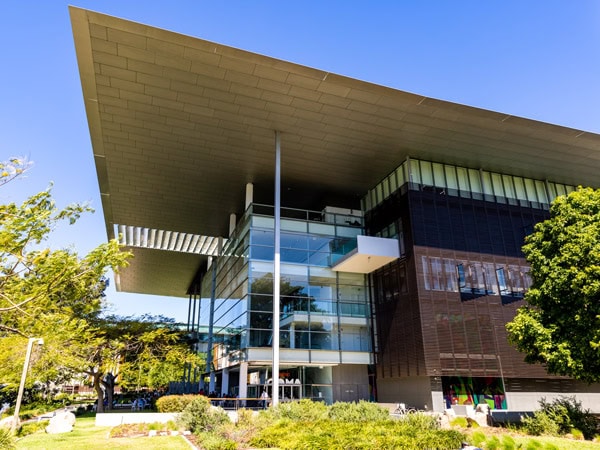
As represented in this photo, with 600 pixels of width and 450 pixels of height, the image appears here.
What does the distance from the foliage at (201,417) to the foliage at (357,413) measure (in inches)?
162

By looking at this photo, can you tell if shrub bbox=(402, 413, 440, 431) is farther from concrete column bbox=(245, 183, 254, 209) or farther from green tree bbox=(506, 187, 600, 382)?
concrete column bbox=(245, 183, 254, 209)

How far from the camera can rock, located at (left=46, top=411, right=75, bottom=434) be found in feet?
56.1

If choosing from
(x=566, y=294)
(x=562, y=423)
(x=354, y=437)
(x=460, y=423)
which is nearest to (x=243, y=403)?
(x=460, y=423)

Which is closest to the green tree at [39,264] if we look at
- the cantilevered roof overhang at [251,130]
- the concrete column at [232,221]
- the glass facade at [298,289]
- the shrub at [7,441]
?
the shrub at [7,441]

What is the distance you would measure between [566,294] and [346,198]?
61.7 feet

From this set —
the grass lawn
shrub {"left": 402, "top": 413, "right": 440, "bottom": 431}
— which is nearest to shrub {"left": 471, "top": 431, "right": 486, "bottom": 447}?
shrub {"left": 402, "top": 413, "right": 440, "bottom": 431}

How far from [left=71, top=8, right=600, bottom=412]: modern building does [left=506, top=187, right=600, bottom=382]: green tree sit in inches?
212

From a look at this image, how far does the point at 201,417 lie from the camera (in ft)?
53.1

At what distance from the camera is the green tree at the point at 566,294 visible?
49.7 feet

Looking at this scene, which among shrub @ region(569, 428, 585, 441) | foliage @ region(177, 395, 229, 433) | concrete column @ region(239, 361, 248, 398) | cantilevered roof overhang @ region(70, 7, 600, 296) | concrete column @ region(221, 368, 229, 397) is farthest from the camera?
concrete column @ region(221, 368, 229, 397)

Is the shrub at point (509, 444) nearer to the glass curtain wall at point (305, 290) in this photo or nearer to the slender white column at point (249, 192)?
the glass curtain wall at point (305, 290)

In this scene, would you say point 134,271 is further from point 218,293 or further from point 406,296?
point 406,296

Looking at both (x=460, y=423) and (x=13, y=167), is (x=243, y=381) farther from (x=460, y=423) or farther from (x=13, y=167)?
(x=13, y=167)

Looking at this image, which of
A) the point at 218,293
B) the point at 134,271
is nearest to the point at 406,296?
the point at 218,293
